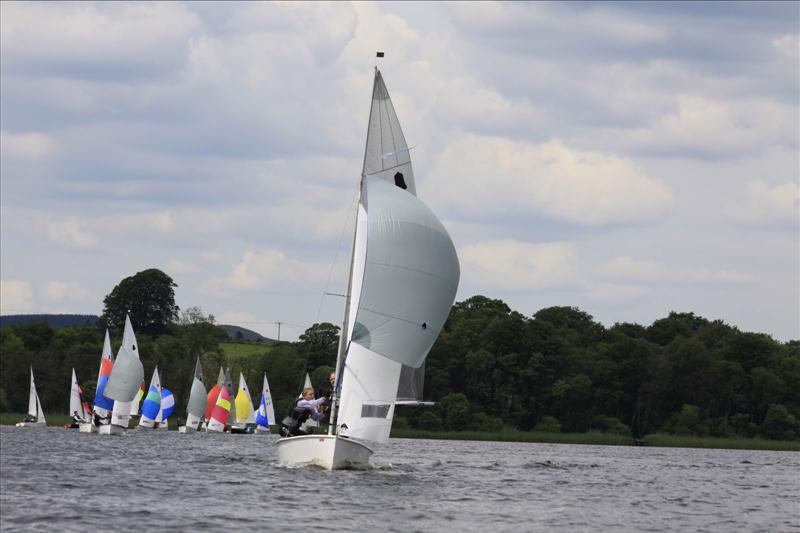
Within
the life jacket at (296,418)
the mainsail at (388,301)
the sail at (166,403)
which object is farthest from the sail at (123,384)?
the mainsail at (388,301)

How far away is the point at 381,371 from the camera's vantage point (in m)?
38.7

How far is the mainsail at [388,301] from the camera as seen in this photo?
3803cm

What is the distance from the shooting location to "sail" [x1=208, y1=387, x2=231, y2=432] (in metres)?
106

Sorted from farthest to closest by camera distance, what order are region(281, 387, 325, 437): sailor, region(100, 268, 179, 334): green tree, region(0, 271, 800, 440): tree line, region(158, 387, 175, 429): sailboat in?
region(100, 268, 179, 334): green tree < region(0, 271, 800, 440): tree line < region(158, 387, 175, 429): sailboat < region(281, 387, 325, 437): sailor

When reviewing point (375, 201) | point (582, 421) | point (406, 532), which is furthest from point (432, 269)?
point (582, 421)

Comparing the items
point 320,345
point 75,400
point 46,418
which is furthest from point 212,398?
point 320,345

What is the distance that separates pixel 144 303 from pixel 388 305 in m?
136

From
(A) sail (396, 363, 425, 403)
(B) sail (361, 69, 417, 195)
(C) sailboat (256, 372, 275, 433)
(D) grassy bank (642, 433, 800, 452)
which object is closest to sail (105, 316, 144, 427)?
(C) sailboat (256, 372, 275, 433)

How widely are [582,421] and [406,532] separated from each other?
93.4 m

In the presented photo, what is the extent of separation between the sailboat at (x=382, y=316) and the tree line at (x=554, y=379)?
7079 centimetres

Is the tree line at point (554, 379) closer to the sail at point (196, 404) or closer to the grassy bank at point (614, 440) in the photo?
the grassy bank at point (614, 440)

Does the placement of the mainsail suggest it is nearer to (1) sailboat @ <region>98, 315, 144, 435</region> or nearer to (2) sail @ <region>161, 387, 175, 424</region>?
(1) sailboat @ <region>98, 315, 144, 435</region>

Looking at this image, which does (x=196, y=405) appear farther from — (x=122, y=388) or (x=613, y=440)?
(x=613, y=440)

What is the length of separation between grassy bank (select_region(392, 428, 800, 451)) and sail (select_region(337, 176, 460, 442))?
62.6 meters
